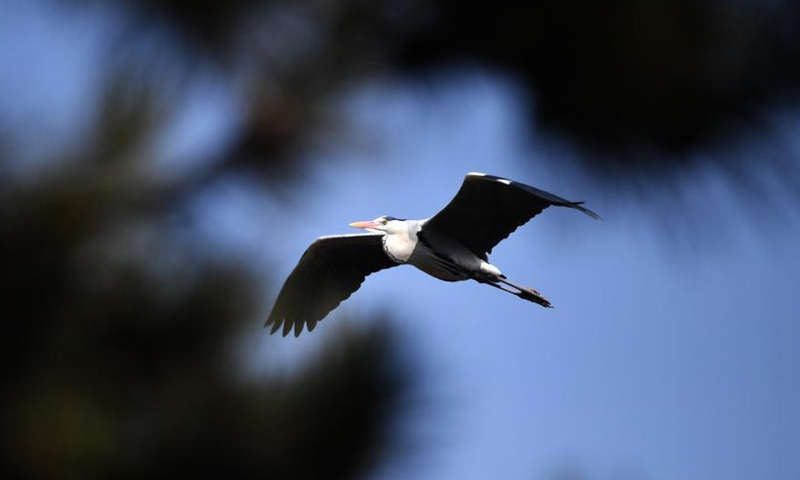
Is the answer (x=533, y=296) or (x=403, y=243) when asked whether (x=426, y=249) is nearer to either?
(x=403, y=243)

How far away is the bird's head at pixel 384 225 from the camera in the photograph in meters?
7.76

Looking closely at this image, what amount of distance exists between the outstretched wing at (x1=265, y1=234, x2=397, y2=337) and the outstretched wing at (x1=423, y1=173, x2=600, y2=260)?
0.90 metres

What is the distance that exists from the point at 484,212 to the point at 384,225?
1.09 metres

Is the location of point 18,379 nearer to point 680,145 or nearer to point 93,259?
point 93,259

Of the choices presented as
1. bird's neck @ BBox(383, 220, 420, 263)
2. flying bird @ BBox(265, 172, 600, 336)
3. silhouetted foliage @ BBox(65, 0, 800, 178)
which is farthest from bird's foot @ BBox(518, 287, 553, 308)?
silhouetted foliage @ BBox(65, 0, 800, 178)

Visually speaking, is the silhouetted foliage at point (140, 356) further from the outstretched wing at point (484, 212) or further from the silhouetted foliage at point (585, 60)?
the outstretched wing at point (484, 212)

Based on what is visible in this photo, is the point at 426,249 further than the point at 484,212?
Yes

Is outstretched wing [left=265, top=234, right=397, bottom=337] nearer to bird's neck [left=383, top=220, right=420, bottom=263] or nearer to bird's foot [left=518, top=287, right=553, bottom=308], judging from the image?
bird's neck [left=383, top=220, right=420, bottom=263]

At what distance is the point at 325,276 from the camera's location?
332 inches

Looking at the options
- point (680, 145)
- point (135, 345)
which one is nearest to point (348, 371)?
point (135, 345)

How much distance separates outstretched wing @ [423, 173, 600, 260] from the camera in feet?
22.8

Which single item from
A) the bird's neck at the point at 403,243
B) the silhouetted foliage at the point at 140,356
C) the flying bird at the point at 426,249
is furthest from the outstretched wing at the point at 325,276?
the silhouetted foliage at the point at 140,356

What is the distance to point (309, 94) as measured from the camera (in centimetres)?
145

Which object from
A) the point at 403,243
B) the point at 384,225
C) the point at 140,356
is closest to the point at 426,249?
the point at 403,243
